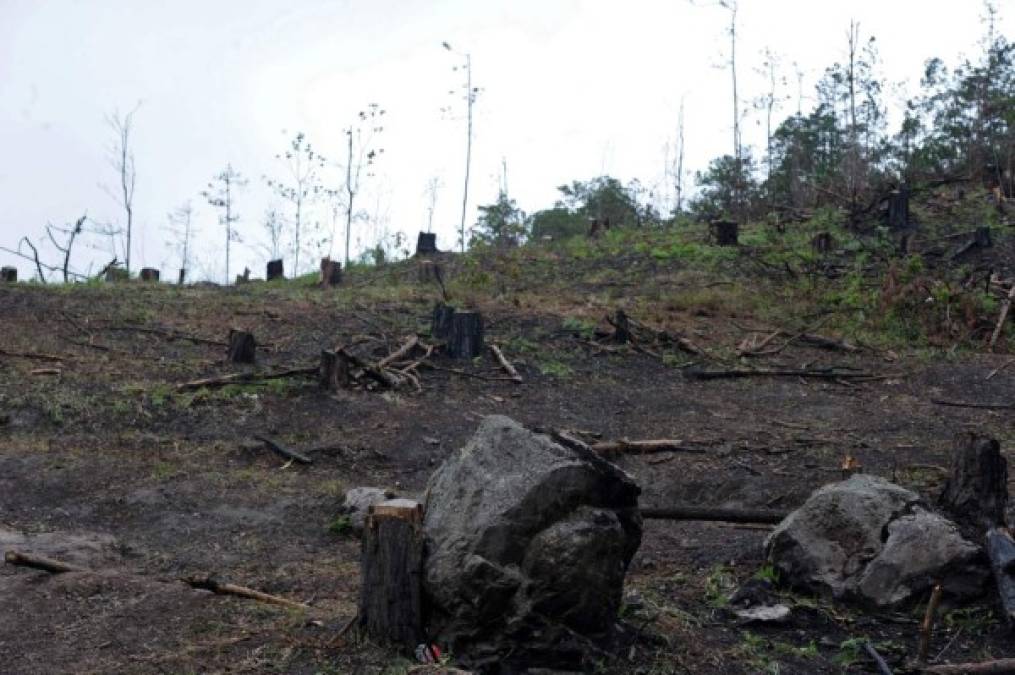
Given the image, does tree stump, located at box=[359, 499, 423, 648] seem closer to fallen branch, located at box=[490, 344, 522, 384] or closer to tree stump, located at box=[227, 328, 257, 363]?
fallen branch, located at box=[490, 344, 522, 384]

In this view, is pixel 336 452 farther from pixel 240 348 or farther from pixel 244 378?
pixel 240 348

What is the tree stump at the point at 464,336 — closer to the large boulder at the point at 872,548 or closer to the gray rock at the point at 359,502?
the gray rock at the point at 359,502

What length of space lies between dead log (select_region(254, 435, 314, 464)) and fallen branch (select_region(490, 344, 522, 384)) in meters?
3.14

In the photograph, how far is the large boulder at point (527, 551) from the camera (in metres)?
4.30

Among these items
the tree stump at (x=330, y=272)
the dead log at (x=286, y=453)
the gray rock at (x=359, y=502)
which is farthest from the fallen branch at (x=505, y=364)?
the tree stump at (x=330, y=272)

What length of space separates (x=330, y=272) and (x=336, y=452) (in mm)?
9061

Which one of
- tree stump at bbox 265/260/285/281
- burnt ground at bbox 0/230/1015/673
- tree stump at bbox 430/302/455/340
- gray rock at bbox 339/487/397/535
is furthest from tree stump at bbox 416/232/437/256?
gray rock at bbox 339/487/397/535

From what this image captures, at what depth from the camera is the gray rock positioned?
6.86 meters

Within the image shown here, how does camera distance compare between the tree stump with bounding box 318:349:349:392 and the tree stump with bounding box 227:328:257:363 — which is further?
the tree stump with bounding box 227:328:257:363

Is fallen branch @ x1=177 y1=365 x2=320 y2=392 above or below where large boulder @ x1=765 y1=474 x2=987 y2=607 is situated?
above

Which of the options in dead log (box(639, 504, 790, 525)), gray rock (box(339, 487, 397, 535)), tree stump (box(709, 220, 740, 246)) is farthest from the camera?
tree stump (box(709, 220, 740, 246))

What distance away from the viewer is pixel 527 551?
4.42 m

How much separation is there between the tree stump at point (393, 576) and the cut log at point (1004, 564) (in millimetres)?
2882

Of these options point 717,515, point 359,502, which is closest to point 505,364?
point 359,502
